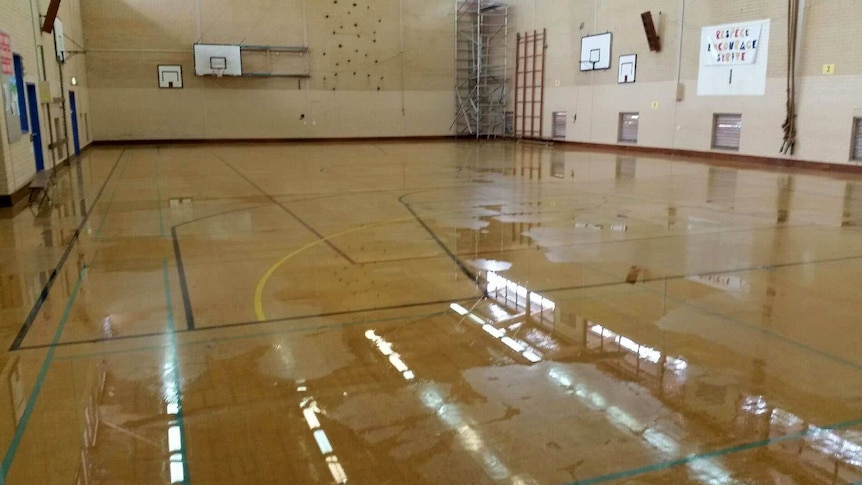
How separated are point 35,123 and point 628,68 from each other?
618 inches

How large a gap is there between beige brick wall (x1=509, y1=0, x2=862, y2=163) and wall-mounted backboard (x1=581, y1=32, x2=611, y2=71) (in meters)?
0.22

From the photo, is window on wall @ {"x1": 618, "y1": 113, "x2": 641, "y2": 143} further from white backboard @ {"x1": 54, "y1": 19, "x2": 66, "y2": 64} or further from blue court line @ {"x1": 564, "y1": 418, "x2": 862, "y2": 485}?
blue court line @ {"x1": 564, "y1": 418, "x2": 862, "y2": 485}

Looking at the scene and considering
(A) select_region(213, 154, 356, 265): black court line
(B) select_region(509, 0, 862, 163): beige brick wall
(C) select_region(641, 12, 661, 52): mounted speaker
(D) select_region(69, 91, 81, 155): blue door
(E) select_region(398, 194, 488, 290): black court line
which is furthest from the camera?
(C) select_region(641, 12, 661, 52): mounted speaker

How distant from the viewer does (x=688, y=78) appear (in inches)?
715

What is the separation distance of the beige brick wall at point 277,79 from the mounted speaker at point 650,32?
9.67m

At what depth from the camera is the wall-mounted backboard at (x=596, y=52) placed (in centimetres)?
2098

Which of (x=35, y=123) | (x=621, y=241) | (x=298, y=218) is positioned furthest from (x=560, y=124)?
(x=621, y=241)

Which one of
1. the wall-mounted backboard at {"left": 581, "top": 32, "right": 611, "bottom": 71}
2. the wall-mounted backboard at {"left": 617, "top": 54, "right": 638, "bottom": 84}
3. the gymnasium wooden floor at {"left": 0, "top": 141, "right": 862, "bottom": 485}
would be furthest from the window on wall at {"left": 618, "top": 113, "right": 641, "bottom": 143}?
the gymnasium wooden floor at {"left": 0, "top": 141, "right": 862, "bottom": 485}

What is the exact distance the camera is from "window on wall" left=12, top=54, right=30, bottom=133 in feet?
37.6

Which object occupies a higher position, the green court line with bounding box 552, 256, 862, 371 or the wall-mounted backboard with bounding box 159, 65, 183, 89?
the wall-mounted backboard with bounding box 159, 65, 183, 89

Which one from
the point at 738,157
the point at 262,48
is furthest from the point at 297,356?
the point at 262,48

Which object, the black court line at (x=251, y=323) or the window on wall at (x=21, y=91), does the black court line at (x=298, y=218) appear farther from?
the window on wall at (x=21, y=91)

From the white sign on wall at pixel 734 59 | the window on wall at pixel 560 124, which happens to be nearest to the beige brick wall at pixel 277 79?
the window on wall at pixel 560 124

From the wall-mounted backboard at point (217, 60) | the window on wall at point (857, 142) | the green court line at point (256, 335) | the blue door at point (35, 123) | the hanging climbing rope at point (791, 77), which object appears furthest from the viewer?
the wall-mounted backboard at point (217, 60)
